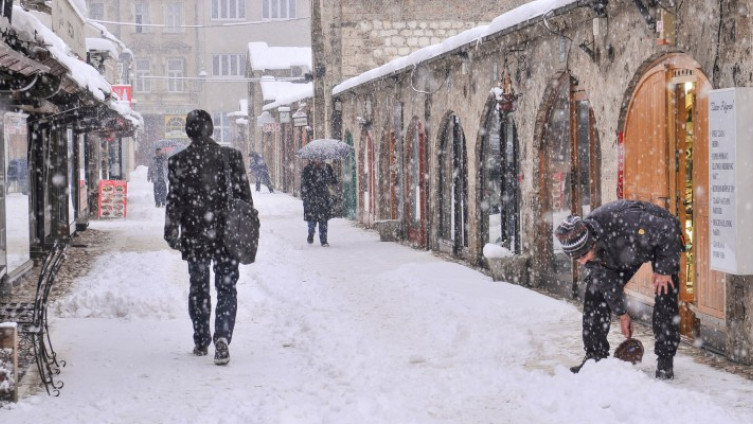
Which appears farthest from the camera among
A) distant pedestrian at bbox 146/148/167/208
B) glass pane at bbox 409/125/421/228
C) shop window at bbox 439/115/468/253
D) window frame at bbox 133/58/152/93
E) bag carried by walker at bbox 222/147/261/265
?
window frame at bbox 133/58/152/93

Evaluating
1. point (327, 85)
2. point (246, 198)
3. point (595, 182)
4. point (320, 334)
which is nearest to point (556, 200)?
point (595, 182)

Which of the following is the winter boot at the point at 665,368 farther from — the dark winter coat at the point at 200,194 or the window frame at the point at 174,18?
the window frame at the point at 174,18

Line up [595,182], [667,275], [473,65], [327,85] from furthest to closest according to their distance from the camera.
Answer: [327,85] → [473,65] → [595,182] → [667,275]

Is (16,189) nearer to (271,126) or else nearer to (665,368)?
(665,368)

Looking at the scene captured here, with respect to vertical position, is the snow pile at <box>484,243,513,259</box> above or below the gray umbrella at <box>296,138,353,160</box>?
below

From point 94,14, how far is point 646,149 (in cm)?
5949

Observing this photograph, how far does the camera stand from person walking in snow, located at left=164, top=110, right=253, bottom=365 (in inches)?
299

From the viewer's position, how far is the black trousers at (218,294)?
758cm

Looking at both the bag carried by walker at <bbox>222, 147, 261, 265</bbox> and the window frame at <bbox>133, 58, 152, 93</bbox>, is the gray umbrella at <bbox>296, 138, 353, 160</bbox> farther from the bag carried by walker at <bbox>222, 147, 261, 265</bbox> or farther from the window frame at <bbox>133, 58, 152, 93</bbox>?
the window frame at <bbox>133, 58, 152, 93</bbox>

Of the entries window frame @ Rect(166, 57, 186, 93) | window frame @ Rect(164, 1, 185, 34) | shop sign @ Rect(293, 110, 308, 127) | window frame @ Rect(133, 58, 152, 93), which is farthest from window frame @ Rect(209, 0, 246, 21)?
shop sign @ Rect(293, 110, 308, 127)

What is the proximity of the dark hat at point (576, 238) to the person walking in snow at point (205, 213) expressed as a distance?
8.02ft

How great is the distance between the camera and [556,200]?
54.2 ft

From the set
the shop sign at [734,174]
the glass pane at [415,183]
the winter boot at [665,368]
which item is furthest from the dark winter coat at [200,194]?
the glass pane at [415,183]

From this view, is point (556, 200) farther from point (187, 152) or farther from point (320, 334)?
point (187, 152)
